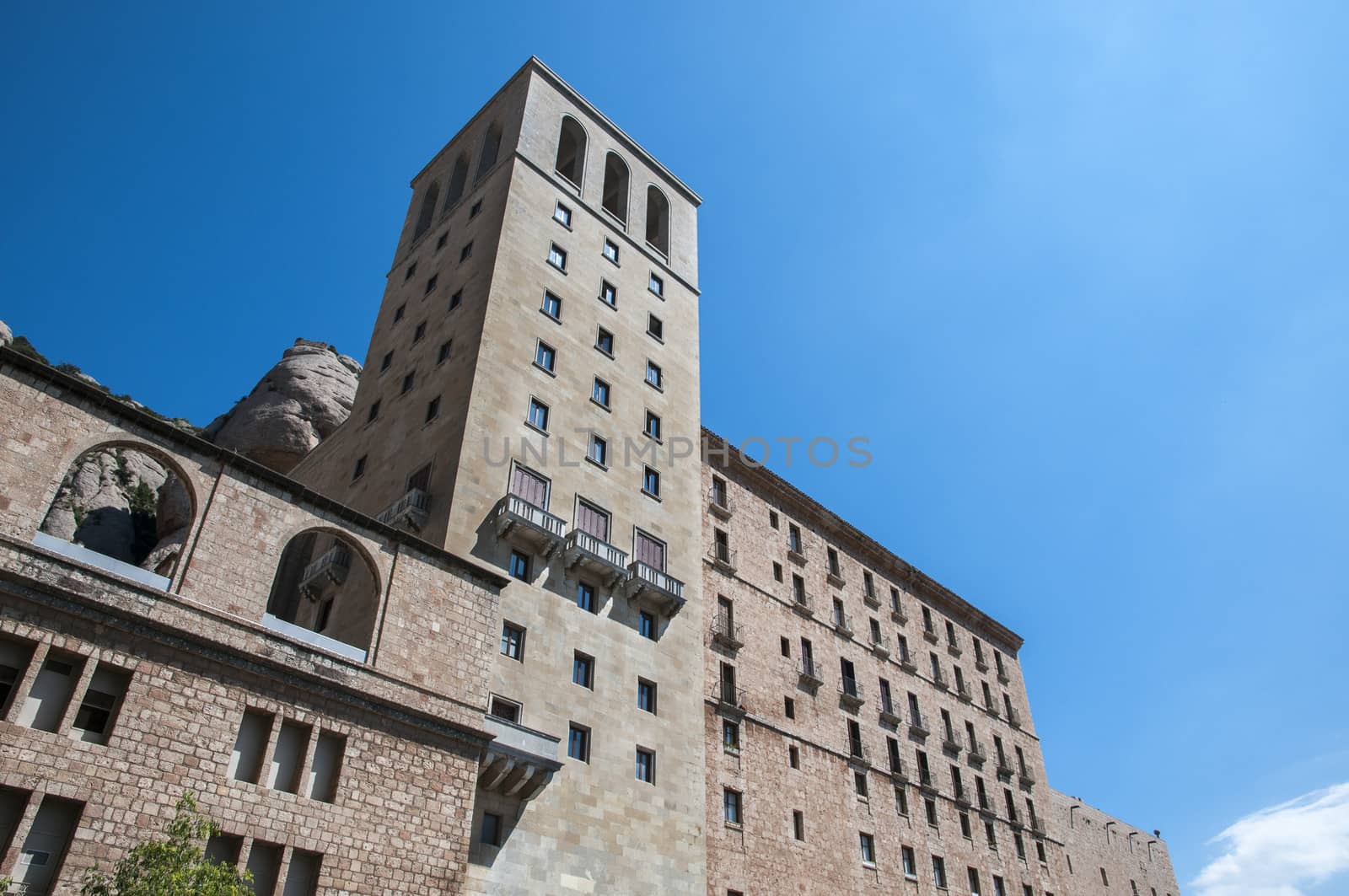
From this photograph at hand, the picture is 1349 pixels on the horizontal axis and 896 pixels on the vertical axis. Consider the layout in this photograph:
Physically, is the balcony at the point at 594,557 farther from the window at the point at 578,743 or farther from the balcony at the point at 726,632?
the balcony at the point at 726,632

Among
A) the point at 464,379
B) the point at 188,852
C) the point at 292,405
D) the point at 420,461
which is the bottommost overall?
the point at 188,852

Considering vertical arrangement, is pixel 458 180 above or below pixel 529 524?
above

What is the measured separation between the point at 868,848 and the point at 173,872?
2865 centimetres

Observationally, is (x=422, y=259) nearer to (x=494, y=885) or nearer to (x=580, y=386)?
(x=580, y=386)

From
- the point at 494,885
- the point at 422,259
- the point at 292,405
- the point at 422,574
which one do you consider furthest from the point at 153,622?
the point at 292,405

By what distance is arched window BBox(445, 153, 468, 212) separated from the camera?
4234 centimetres

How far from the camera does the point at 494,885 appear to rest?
22828mm

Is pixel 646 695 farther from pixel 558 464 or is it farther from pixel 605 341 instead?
pixel 605 341

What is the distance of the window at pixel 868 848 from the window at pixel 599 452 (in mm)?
18304

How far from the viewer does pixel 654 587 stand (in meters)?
31.1

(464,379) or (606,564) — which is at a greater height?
(464,379)

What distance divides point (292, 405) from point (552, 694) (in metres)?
40.6

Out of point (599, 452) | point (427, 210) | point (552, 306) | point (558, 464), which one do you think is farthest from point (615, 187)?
point (558, 464)

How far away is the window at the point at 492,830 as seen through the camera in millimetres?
23297
